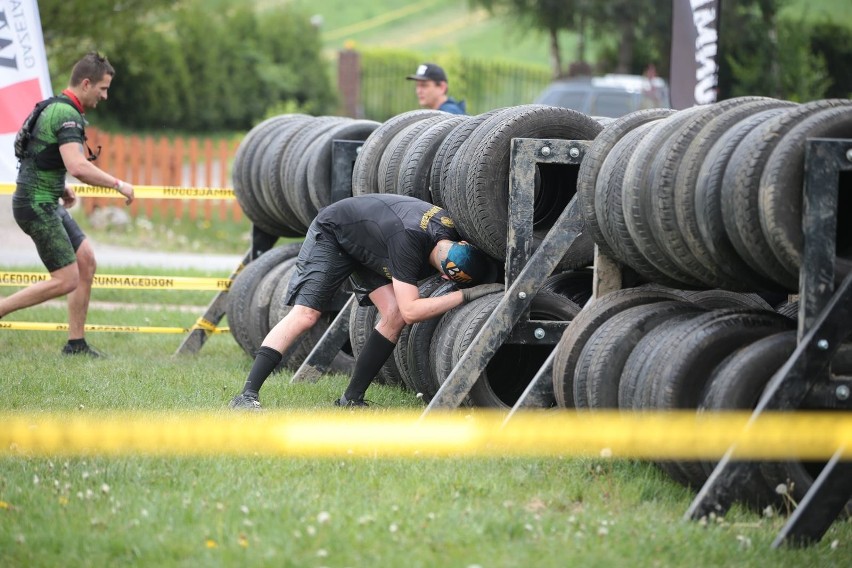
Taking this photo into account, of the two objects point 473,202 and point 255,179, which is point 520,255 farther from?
point 255,179

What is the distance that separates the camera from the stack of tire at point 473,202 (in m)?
7.24

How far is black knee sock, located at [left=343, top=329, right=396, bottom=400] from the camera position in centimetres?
761

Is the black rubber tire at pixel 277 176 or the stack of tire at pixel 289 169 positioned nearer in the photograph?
the stack of tire at pixel 289 169

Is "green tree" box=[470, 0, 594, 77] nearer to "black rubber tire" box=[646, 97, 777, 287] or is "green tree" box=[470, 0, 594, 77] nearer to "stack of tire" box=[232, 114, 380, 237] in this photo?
"stack of tire" box=[232, 114, 380, 237]

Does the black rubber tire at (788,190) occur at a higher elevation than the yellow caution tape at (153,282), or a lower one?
higher

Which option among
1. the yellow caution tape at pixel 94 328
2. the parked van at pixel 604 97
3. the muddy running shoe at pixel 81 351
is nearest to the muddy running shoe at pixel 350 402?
the muddy running shoe at pixel 81 351

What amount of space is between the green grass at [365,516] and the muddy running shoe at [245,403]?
4.34 ft

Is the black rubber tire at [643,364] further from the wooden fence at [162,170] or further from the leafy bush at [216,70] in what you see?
the leafy bush at [216,70]

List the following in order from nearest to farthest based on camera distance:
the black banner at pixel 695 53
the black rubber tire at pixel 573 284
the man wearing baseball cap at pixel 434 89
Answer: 1. the black rubber tire at pixel 573 284
2. the man wearing baseball cap at pixel 434 89
3. the black banner at pixel 695 53

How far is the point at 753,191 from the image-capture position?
526 centimetres

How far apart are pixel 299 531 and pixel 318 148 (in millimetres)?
5079

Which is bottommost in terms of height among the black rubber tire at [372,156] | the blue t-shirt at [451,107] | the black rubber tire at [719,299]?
the black rubber tire at [719,299]

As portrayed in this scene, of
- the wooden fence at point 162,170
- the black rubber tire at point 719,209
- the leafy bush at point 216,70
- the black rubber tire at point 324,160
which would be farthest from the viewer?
the leafy bush at point 216,70

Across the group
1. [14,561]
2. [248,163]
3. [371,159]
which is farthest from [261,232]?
[14,561]
